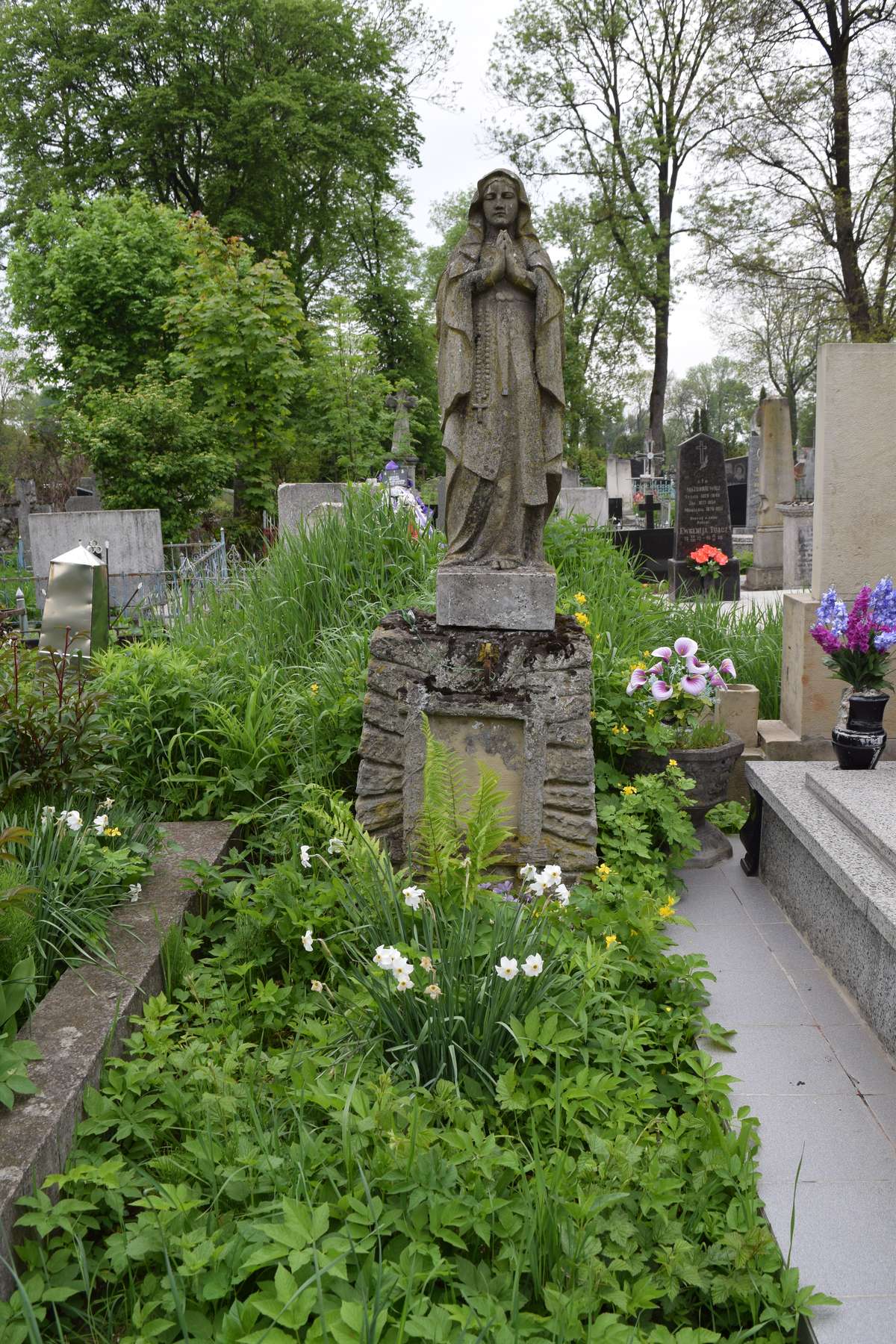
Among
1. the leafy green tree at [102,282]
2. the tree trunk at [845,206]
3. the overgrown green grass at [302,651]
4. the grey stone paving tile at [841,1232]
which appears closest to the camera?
the grey stone paving tile at [841,1232]

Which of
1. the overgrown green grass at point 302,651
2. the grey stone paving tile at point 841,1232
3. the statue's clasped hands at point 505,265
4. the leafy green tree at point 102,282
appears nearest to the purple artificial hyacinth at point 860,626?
the overgrown green grass at point 302,651

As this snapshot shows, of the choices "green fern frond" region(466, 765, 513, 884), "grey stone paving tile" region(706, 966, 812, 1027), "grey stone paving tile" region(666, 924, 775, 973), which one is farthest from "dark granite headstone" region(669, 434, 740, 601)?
"green fern frond" region(466, 765, 513, 884)

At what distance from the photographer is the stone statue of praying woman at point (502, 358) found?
3863 millimetres

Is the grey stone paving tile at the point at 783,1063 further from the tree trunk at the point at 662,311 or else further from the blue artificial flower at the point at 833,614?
the tree trunk at the point at 662,311

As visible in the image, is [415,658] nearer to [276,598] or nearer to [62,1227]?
[276,598]

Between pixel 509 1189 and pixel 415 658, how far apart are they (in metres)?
2.16

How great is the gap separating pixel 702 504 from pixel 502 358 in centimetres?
942

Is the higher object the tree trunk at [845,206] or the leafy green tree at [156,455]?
the tree trunk at [845,206]

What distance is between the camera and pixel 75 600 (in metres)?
5.57

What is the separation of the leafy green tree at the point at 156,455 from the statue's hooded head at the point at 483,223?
32.8ft

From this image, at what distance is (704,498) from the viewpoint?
→ 12.7m

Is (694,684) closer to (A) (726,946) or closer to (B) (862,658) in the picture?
(B) (862,658)

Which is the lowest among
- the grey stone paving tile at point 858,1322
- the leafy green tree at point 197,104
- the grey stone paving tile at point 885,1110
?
the grey stone paving tile at point 858,1322

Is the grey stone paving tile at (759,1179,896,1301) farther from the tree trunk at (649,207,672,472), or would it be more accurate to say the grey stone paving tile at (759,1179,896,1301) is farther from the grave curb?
the tree trunk at (649,207,672,472)
